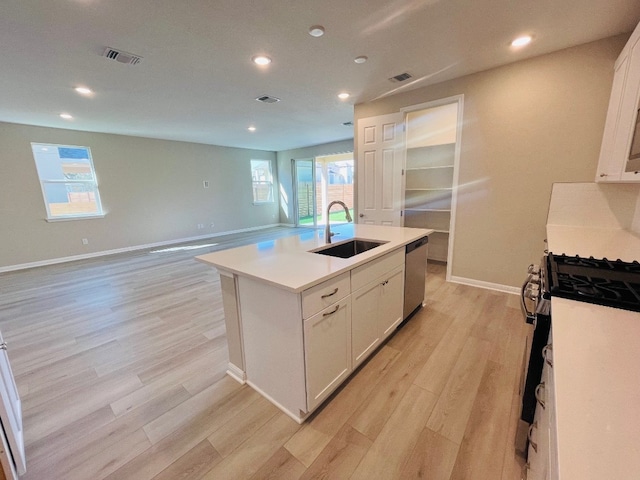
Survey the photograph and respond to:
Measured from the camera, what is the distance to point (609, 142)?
6.75 feet

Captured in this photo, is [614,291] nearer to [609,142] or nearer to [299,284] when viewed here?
[299,284]

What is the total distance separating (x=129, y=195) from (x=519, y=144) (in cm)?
704

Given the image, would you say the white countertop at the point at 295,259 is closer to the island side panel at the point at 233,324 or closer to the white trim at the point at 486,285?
the island side panel at the point at 233,324

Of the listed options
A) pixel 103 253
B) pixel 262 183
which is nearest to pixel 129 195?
pixel 103 253

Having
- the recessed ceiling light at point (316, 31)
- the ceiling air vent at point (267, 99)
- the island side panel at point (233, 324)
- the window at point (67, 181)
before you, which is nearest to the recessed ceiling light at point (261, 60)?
the recessed ceiling light at point (316, 31)

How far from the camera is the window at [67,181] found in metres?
4.85

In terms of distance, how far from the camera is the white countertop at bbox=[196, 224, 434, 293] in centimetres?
136

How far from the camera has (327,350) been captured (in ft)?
5.01

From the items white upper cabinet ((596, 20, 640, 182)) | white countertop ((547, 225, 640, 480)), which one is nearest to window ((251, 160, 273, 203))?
white upper cabinet ((596, 20, 640, 182))

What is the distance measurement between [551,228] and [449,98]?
1.88 meters

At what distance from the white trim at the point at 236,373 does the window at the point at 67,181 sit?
5445mm

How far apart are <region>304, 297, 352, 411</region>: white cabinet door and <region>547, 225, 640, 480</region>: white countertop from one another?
0.97 metres

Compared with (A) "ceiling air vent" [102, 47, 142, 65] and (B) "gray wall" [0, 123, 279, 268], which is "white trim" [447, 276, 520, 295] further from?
(B) "gray wall" [0, 123, 279, 268]

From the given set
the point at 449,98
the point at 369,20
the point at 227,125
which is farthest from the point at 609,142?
the point at 227,125
